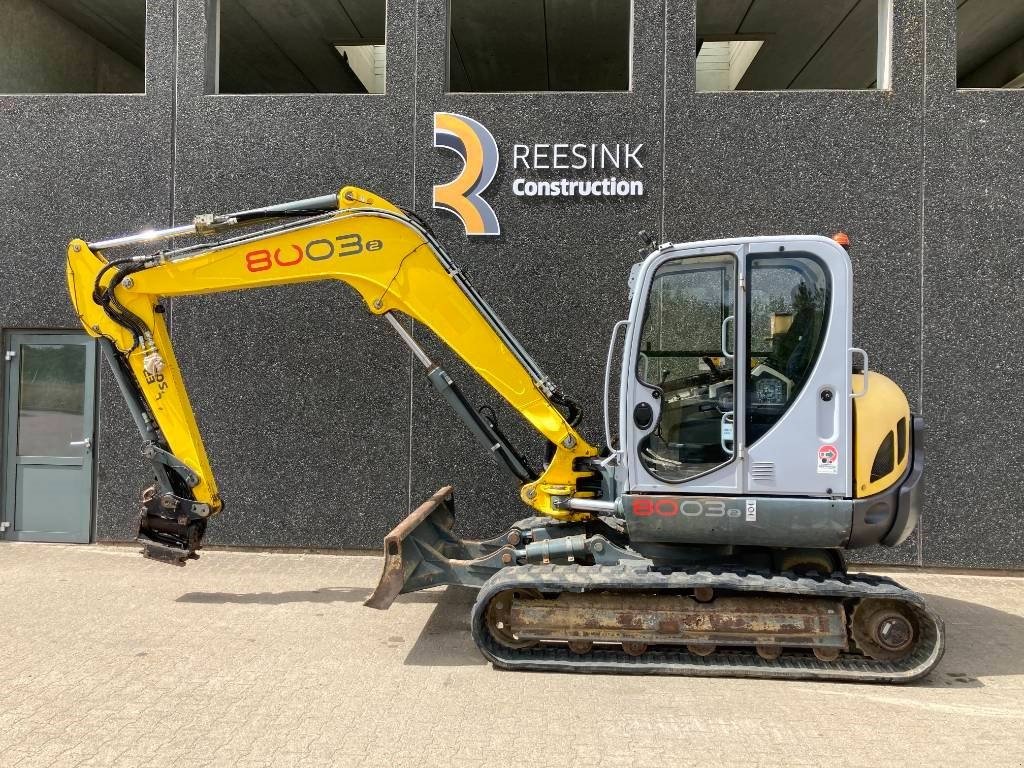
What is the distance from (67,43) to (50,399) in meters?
5.33

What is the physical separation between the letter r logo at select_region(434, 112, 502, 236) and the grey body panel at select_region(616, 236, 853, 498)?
323 cm

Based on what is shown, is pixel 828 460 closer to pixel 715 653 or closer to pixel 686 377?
pixel 686 377

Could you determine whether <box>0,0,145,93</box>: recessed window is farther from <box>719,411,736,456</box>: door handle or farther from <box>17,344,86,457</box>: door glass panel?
<box>719,411,736,456</box>: door handle

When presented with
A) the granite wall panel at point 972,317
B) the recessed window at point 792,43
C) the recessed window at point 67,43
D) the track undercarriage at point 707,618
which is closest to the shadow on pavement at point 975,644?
the track undercarriage at point 707,618

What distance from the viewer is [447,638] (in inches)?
208

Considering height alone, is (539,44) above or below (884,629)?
above

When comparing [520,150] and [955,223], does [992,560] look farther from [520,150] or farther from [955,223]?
[520,150]

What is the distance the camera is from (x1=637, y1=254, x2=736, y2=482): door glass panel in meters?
4.71

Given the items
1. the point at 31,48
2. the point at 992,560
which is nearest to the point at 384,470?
the point at 992,560

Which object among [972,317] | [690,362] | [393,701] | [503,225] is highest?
[503,225]

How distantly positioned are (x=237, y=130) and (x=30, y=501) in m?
4.53

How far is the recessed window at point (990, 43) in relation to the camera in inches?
372

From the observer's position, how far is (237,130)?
7684 millimetres

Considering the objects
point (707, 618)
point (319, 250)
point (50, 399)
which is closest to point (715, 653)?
point (707, 618)
